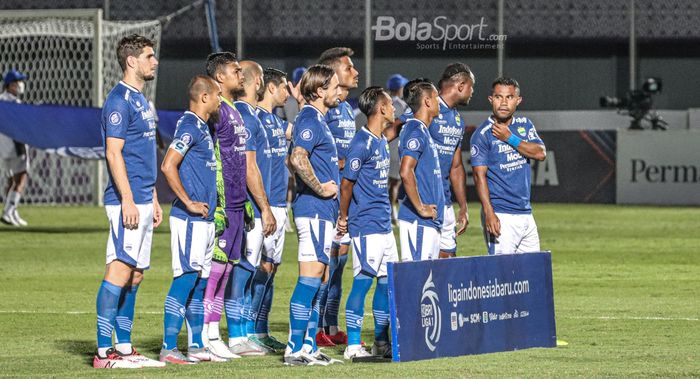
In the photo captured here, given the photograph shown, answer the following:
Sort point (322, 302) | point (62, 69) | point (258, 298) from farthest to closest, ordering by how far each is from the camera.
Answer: point (62, 69)
point (322, 302)
point (258, 298)

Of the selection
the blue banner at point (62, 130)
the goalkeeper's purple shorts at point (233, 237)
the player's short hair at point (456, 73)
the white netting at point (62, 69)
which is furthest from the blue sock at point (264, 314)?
the white netting at point (62, 69)

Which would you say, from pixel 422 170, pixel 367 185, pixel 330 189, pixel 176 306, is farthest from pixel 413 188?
pixel 176 306

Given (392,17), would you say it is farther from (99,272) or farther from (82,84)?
(99,272)

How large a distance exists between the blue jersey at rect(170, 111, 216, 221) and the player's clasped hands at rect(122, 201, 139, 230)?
33 centimetres

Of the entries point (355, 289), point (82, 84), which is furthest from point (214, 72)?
point (82, 84)

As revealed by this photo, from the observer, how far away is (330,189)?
29.8ft

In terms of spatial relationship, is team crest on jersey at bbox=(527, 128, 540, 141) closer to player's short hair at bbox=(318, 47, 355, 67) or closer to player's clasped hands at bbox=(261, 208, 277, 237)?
player's short hair at bbox=(318, 47, 355, 67)

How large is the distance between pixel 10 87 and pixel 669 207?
11601 mm

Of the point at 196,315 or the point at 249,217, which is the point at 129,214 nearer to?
the point at 196,315

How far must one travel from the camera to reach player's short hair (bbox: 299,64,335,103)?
359 inches

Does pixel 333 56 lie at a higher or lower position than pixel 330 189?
higher

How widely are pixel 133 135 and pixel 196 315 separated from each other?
47.2 inches

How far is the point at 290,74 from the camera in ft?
104

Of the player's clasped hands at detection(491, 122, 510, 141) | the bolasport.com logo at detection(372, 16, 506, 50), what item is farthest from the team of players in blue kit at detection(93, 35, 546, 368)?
the bolasport.com logo at detection(372, 16, 506, 50)
